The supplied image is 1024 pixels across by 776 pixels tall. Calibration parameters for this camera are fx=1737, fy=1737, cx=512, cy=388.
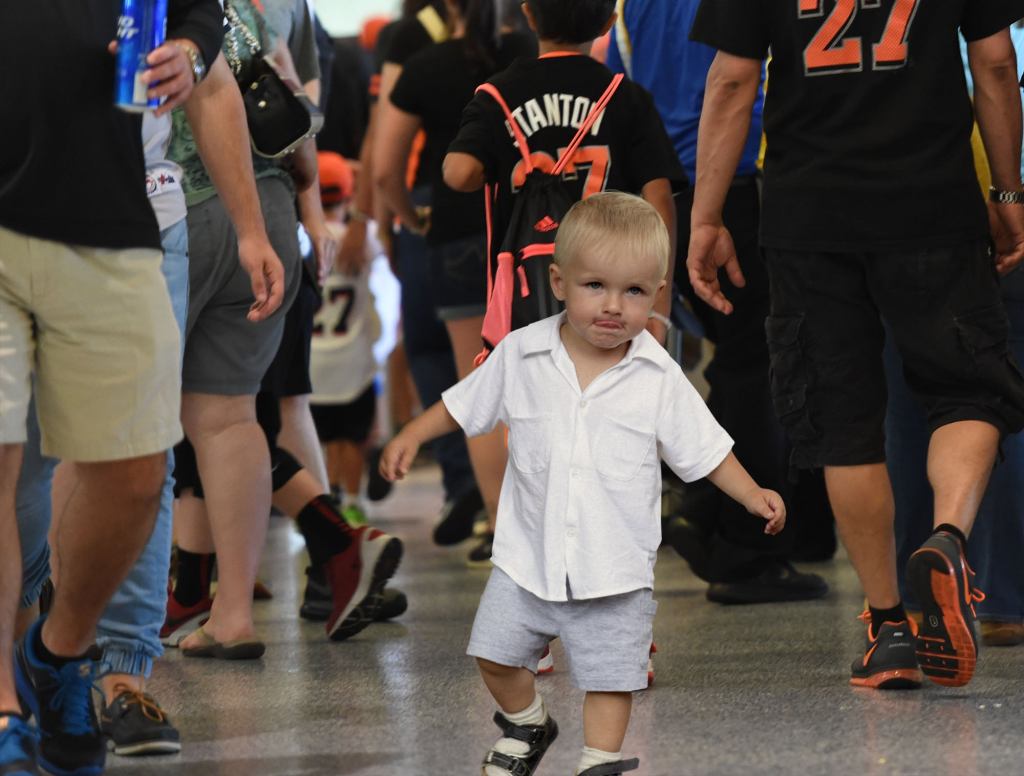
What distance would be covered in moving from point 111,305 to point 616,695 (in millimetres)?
1030

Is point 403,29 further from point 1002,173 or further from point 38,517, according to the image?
point 38,517

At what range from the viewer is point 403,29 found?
18.7 feet

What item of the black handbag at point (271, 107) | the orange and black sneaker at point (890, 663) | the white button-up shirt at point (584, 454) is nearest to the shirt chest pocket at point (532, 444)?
the white button-up shirt at point (584, 454)

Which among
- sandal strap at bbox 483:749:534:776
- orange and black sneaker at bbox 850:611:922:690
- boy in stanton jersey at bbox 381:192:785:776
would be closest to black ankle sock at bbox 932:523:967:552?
orange and black sneaker at bbox 850:611:922:690

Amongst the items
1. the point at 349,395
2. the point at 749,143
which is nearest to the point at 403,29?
the point at 749,143

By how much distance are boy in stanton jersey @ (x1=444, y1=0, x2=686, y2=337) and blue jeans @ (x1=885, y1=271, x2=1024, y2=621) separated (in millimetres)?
713

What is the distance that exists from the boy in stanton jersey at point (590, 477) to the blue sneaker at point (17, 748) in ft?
2.33

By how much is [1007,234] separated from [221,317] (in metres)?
1.75

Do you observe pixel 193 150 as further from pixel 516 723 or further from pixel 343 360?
pixel 343 360

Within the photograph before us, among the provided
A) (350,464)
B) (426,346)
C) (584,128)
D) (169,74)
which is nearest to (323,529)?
(584,128)

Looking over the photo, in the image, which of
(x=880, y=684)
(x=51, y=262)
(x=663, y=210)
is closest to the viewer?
(x=51, y=262)

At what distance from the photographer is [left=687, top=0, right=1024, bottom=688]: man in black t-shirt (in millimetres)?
3541

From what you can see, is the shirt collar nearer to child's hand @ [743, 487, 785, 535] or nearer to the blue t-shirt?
child's hand @ [743, 487, 785, 535]

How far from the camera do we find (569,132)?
3838 millimetres
